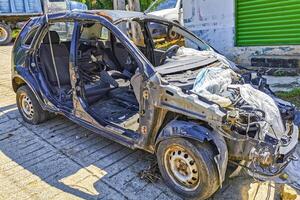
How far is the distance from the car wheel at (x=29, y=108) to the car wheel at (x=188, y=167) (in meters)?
2.51

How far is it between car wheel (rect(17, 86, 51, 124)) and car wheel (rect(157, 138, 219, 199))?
2.51m

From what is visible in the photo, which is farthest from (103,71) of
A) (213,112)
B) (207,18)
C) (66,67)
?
(207,18)

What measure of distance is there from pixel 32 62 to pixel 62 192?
7.40 feet

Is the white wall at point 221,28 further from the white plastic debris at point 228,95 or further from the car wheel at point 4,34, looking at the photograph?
the car wheel at point 4,34

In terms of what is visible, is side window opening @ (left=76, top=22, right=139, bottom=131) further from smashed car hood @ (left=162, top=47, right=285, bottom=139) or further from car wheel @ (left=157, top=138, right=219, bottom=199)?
car wheel @ (left=157, top=138, right=219, bottom=199)

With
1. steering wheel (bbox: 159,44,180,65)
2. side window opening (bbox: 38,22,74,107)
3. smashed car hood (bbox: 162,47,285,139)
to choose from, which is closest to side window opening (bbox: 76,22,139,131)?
side window opening (bbox: 38,22,74,107)

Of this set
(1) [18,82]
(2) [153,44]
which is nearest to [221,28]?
(2) [153,44]

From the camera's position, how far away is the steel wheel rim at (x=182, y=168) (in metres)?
3.07

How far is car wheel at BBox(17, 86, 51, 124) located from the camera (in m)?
4.88

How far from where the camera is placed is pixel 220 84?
333cm

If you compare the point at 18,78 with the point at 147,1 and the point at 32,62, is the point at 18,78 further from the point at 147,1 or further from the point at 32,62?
the point at 147,1

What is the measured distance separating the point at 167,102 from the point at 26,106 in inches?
117

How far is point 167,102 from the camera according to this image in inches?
124

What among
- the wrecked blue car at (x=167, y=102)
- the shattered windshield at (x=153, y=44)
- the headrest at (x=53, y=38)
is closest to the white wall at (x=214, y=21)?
the shattered windshield at (x=153, y=44)
